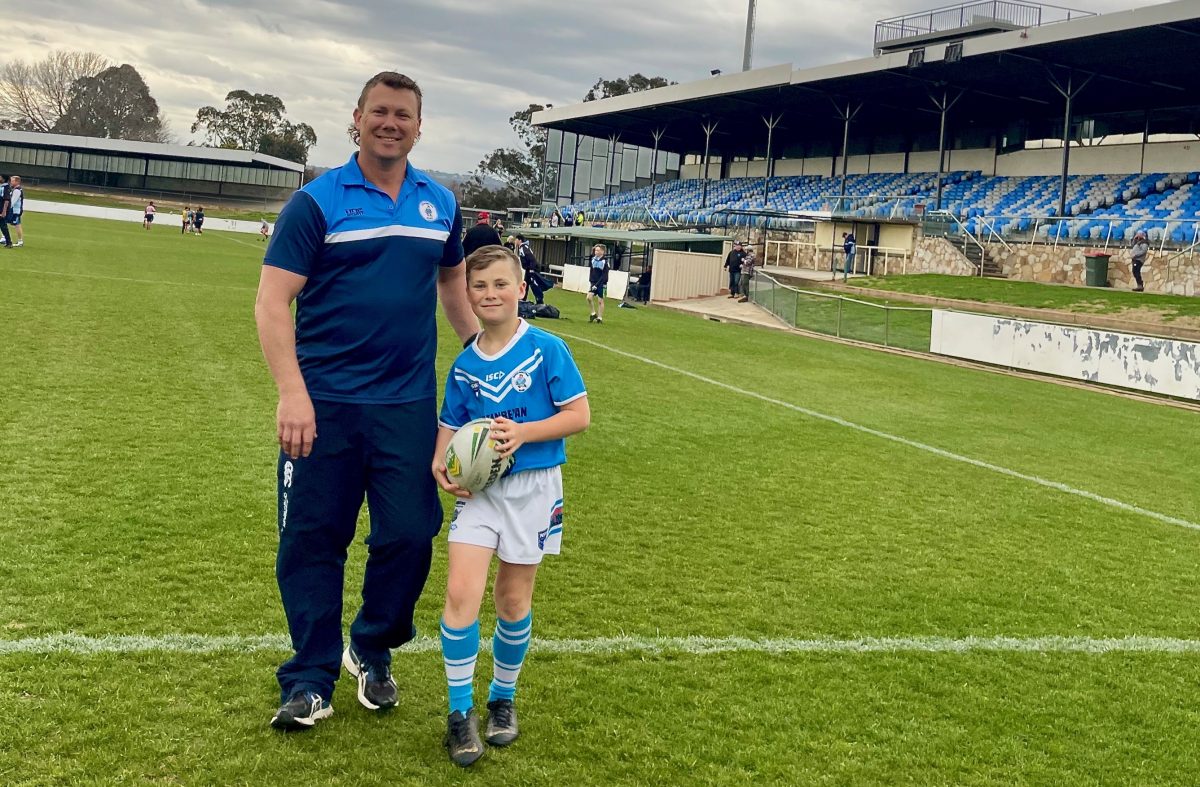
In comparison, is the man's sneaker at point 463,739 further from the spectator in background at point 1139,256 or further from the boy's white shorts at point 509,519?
the spectator in background at point 1139,256

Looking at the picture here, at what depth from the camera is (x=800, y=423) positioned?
11469 millimetres

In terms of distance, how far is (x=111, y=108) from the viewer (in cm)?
11869

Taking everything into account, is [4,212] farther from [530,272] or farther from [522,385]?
[522,385]

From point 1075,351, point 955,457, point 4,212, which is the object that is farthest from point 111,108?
point 955,457

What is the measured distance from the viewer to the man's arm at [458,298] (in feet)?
12.8

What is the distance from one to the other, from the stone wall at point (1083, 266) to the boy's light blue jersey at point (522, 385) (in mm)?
29565

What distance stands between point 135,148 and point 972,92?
72937mm

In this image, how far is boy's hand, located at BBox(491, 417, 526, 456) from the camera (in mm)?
3312

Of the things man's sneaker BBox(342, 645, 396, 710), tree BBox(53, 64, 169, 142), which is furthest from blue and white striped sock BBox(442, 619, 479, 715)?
tree BBox(53, 64, 169, 142)

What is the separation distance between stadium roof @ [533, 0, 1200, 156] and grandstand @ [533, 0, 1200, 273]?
0.25 feet

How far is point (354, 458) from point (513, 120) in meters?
95.9

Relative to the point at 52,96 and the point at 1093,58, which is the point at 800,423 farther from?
the point at 52,96

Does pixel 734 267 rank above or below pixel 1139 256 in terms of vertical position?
below

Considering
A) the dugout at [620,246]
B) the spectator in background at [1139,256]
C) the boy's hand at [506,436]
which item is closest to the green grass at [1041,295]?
the spectator in background at [1139,256]
